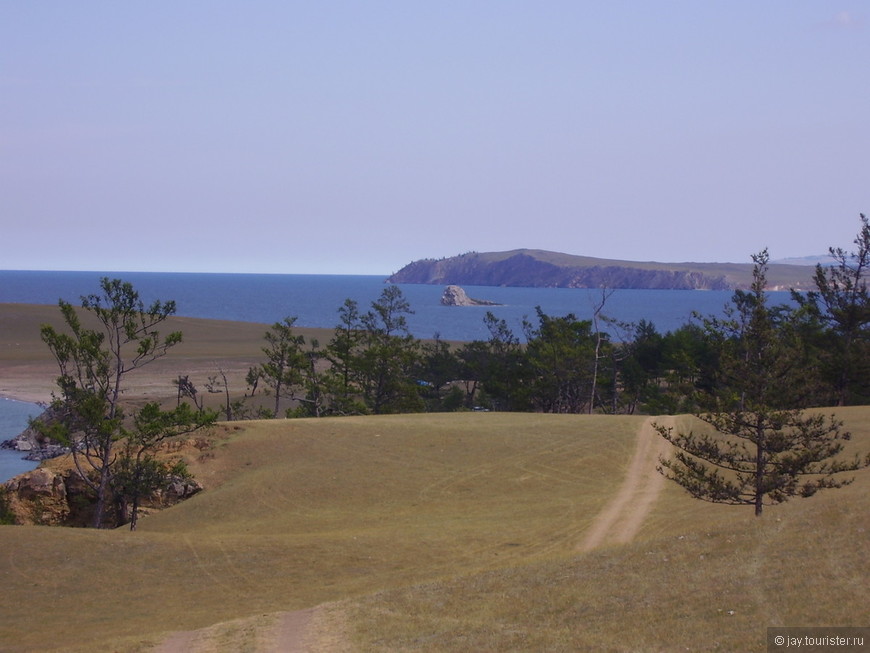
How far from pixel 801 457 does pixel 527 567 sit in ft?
23.6

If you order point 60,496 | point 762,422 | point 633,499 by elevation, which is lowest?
point 60,496

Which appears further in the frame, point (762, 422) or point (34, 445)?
point (34, 445)

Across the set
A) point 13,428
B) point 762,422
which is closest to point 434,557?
point 762,422

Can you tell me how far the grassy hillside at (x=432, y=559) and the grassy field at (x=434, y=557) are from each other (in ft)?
0.20

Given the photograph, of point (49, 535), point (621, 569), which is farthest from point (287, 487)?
point (621, 569)

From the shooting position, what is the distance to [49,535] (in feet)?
67.9

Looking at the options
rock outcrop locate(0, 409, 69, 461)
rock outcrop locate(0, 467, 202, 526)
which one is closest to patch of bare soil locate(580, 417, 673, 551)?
rock outcrop locate(0, 467, 202, 526)

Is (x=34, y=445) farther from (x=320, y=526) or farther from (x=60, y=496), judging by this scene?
(x=320, y=526)

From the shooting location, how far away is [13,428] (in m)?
52.6

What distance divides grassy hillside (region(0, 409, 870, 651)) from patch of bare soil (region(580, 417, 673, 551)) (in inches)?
12.2

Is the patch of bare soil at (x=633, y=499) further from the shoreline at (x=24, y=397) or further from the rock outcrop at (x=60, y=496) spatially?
the shoreline at (x=24, y=397)

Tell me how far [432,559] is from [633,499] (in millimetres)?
8301

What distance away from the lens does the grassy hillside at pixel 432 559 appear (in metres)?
12.1

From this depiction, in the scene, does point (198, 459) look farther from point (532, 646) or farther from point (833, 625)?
point (833, 625)
